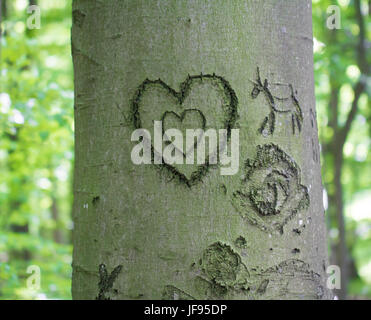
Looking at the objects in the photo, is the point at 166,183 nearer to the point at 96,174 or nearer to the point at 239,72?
the point at 96,174

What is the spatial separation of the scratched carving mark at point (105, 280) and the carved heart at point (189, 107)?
24 cm

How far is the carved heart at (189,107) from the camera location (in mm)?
834

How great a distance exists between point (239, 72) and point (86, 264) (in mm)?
539

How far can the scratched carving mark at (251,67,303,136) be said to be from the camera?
0.87 metres

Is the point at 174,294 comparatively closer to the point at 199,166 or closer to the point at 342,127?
the point at 199,166

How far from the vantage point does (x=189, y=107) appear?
84 cm

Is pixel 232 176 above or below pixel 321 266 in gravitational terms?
above

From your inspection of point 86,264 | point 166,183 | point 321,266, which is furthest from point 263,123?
point 86,264

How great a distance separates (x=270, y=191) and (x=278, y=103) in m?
0.19

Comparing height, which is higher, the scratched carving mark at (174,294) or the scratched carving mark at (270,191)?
the scratched carving mark at (270,191)

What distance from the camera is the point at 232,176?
840 mm
